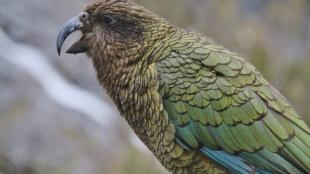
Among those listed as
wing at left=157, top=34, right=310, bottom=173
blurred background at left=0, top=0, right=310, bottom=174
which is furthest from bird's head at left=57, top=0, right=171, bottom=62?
blurred background at left=0, top=0, right=310, bottom=174

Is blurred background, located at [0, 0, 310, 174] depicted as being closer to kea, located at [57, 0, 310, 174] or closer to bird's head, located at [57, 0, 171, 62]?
bird's head, located at [57, 0, 171, 62]

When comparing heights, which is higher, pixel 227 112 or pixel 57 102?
pixel 227 112

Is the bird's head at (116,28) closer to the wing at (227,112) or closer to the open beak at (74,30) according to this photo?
the open beak at (74,30)

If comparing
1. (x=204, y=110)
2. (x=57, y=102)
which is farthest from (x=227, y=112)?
(x=57, y=102)

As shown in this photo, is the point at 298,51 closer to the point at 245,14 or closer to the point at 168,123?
the point at 245,14

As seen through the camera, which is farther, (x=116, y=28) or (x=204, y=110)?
(x=116, y=28)

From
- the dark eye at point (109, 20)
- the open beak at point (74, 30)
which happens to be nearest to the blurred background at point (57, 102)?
the open beak at point (74, 30)

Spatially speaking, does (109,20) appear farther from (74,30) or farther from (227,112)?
(227,112)
